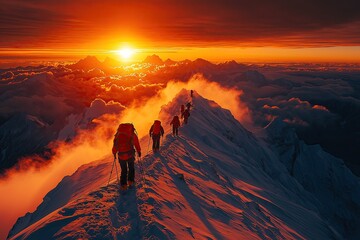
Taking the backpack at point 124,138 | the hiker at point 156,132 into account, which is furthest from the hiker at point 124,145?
the hiker at point 156,132

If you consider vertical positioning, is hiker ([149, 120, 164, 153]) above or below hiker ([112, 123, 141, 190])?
below

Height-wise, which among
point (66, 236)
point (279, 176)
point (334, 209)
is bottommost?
point (334, 209)

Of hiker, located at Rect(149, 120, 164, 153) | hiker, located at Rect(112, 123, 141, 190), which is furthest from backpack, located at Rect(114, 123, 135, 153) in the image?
hiker, located at Rect(149, 120, 164, 153)

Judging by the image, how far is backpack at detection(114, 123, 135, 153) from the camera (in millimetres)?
11992

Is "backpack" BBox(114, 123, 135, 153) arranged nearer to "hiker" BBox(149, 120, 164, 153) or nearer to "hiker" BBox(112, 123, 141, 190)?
"hiker" BBox(112, 123, 141, 190)

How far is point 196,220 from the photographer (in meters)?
12.2

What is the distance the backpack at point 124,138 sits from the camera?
39.3ft

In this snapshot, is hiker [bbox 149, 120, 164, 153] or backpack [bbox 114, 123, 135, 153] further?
hiker [bbox 149, 120, 164, 153]

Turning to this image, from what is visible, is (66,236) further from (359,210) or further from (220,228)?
(359,210)

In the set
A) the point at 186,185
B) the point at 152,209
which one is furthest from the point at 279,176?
the point at 152,209

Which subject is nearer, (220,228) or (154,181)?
(220,228)

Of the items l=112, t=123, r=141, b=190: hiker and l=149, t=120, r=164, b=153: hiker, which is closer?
l=112, t=123, r=141, b=190: hiker

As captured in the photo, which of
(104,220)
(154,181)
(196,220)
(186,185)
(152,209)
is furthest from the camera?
(186,185)

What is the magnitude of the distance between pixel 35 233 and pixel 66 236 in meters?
1.21
